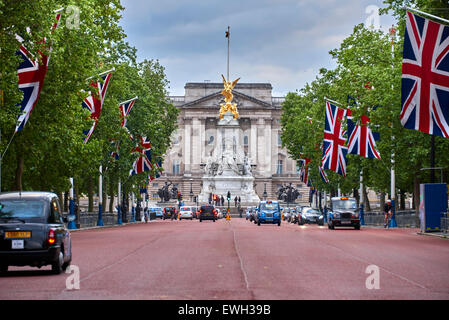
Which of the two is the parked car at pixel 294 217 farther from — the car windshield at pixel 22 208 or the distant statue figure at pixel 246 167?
the car windshield at pixel 22 208

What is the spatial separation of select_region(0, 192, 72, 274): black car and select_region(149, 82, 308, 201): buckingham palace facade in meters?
142

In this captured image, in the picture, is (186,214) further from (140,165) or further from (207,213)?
(140,165)

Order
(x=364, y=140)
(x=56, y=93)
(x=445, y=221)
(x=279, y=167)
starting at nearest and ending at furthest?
(x=56, y=93)
(x=445, y=221)
(x=364, y=140)
(x=279, y=167)

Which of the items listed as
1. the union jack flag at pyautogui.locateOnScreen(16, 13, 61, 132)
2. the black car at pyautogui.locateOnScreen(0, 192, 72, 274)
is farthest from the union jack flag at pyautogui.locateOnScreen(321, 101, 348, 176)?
the black car at pyautogui.locateOnScreen(0, 192, 72, 274)

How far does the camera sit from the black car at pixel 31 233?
19250 mm

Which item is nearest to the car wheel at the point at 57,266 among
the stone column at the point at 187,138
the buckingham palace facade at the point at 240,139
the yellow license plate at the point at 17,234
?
the yellow license plate at the point at 17,234

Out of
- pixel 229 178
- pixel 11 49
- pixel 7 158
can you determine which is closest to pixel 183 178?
pixel 229 178

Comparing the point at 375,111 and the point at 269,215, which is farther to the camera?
the point at 269,215

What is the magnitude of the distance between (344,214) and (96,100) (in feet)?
58.0

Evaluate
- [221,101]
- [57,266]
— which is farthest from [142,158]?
[221,101]

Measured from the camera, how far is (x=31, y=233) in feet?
63.7

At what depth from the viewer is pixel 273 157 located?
170 metres
